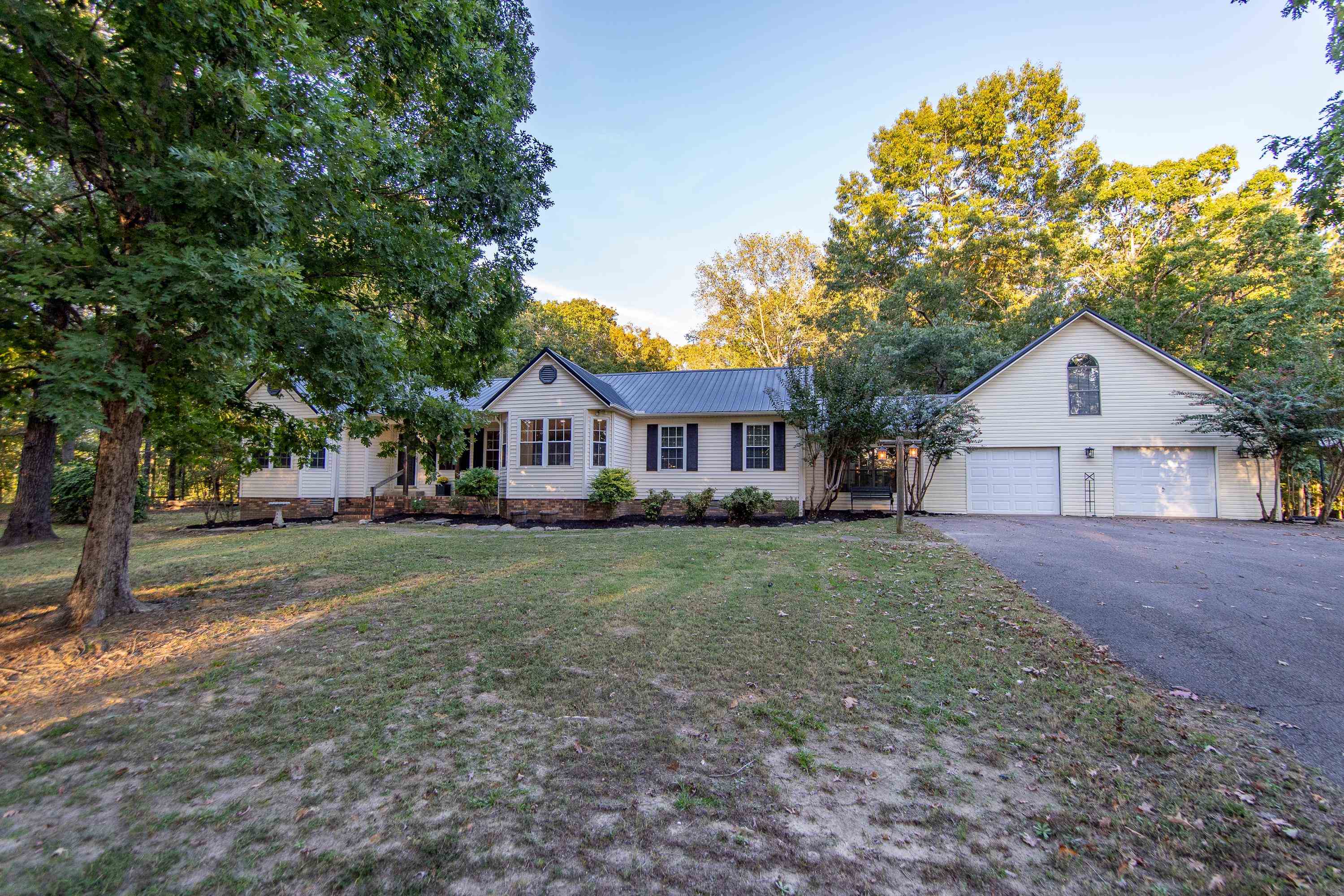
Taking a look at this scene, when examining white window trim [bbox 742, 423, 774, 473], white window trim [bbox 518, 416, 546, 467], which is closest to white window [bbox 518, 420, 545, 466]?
white window trim [bbox 518, 416, 546, 467]

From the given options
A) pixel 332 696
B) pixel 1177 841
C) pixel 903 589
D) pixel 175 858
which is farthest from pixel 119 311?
pixel 903 589

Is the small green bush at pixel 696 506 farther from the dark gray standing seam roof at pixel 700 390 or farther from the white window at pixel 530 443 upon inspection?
the white window at pixel 530 443

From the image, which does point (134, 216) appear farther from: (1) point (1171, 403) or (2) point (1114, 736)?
(1) point (1171, 403)

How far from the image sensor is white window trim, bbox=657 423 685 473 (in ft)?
54.6

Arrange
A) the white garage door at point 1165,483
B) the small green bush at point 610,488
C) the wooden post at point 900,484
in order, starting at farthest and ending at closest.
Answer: the small green bush at point 610,488 < the white garage door at point 1165,483 < the wooden post at point 900,484

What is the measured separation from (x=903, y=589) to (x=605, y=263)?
22.3m

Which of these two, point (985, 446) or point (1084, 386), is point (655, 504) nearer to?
point (985, 446)

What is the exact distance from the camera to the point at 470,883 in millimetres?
1954

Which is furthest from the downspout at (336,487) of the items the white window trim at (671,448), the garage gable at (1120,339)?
the garage gable at (1120,339)

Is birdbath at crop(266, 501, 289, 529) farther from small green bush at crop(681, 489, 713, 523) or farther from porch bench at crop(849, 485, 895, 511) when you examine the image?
porch bench at crop(849, 485, 895, 511)

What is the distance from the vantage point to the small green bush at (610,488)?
49.5ft

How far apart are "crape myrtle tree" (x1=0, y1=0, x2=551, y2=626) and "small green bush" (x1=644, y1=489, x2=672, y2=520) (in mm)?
9885

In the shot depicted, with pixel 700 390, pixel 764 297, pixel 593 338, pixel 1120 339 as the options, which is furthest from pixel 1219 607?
pixel 593 338

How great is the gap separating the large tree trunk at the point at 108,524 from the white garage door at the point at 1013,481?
17.8m
